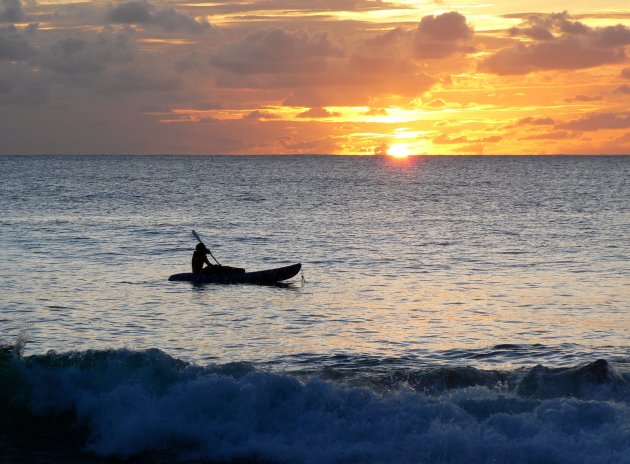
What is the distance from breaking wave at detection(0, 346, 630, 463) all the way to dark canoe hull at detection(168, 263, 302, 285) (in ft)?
49.2

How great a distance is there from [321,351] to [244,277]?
12.7 m

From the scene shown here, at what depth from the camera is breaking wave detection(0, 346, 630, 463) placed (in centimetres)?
1370

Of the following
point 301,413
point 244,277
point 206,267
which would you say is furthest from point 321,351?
point 206,267

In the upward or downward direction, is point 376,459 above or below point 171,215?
below

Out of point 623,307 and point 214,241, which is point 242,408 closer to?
point 623,307

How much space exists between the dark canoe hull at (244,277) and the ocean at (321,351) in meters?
0.77

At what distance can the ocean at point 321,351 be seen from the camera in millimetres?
14281

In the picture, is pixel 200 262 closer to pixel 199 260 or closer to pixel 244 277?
pixel 199 260

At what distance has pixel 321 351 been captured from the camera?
2119 cm

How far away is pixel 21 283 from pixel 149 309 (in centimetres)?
702

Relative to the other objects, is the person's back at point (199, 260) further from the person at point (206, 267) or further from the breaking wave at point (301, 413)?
the breaking wave at point (301, 413)

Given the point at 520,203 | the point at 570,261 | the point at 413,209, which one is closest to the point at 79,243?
the point at 570,261

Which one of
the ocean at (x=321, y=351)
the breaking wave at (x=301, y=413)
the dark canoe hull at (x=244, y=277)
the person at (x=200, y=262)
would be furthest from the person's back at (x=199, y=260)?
the breaking wave at (x=301, y=413)

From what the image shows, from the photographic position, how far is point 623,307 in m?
26.5
